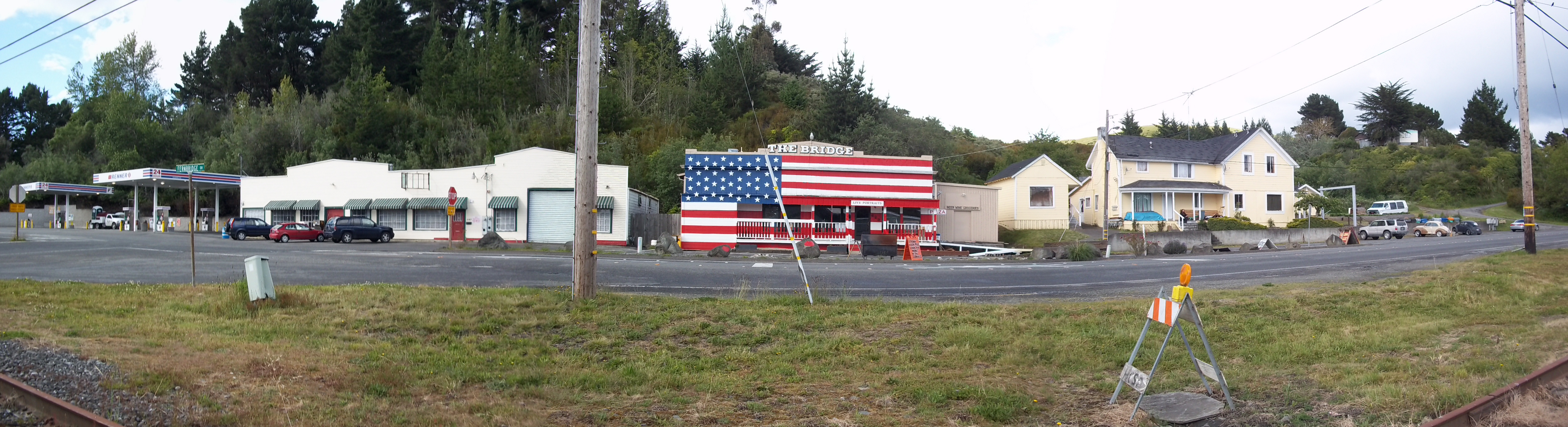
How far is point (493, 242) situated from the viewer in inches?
1395

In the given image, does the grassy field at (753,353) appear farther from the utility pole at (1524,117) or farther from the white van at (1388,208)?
the white van at (1388,208)

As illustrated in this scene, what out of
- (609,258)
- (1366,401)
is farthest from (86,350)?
(609,258)

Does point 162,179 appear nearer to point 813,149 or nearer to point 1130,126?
point 813,149

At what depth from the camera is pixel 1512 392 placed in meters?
5.28

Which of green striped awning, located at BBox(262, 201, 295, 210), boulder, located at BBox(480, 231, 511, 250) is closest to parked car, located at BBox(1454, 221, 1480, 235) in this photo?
boulder, located at BBox(480, 231, 511, 250)

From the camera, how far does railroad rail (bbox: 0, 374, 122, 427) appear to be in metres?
5.38

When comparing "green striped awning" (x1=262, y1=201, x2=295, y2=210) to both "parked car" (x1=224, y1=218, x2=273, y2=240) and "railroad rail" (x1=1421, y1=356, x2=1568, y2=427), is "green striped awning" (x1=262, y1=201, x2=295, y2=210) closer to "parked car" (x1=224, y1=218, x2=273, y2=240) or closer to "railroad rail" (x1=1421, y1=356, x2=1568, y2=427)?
"parked car" (x1=224, y1=218, x2=273, y2=240)

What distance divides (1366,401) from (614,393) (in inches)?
233

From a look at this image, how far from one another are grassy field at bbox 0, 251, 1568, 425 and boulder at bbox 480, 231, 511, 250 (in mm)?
21405

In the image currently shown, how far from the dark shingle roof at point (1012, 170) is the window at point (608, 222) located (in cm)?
2421

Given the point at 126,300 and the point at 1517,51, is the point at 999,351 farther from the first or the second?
the point at 1517,51

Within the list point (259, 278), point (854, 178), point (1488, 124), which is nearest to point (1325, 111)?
point (1488, 124)

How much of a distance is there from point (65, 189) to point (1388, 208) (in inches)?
3761

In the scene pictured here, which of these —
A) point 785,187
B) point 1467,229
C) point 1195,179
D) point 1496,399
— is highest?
point 1195,179
